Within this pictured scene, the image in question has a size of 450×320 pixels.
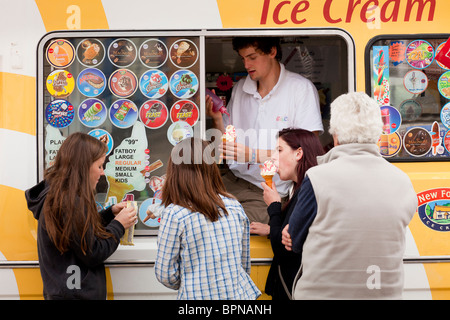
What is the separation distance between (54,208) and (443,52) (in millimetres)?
2516

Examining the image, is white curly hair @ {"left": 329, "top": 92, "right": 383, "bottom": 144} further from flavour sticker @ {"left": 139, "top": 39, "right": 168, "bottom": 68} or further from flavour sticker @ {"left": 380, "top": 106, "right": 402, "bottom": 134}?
flavour sticker @ {"left": 139, "top": 39, "right": 168, "bottom": 68}

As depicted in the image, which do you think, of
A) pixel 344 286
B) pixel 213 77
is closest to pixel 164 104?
pixel 213 77

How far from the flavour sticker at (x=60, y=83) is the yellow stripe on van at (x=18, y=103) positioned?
0.34 ft

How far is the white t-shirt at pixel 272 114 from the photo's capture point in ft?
12.2

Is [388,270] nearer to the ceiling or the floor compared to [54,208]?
nearer to the floor

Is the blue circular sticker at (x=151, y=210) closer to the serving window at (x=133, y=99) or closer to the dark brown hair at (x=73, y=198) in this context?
the serving window at (x=133, y=99)

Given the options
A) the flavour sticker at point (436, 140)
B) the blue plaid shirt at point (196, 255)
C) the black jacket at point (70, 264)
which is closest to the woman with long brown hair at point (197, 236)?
the blue plaid shirt at point (196, 255)

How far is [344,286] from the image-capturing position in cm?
212

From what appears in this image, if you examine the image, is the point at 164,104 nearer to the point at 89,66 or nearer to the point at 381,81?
the point at 89,66

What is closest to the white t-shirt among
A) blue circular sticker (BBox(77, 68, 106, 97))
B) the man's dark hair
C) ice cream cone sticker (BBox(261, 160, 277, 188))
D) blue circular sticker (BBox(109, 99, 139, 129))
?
the man's dark hair

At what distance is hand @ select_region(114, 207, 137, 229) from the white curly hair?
1.34m

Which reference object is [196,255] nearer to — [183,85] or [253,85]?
[183,85]

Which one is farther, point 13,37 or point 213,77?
point 213,77

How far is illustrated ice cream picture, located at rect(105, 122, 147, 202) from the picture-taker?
3.29 m
